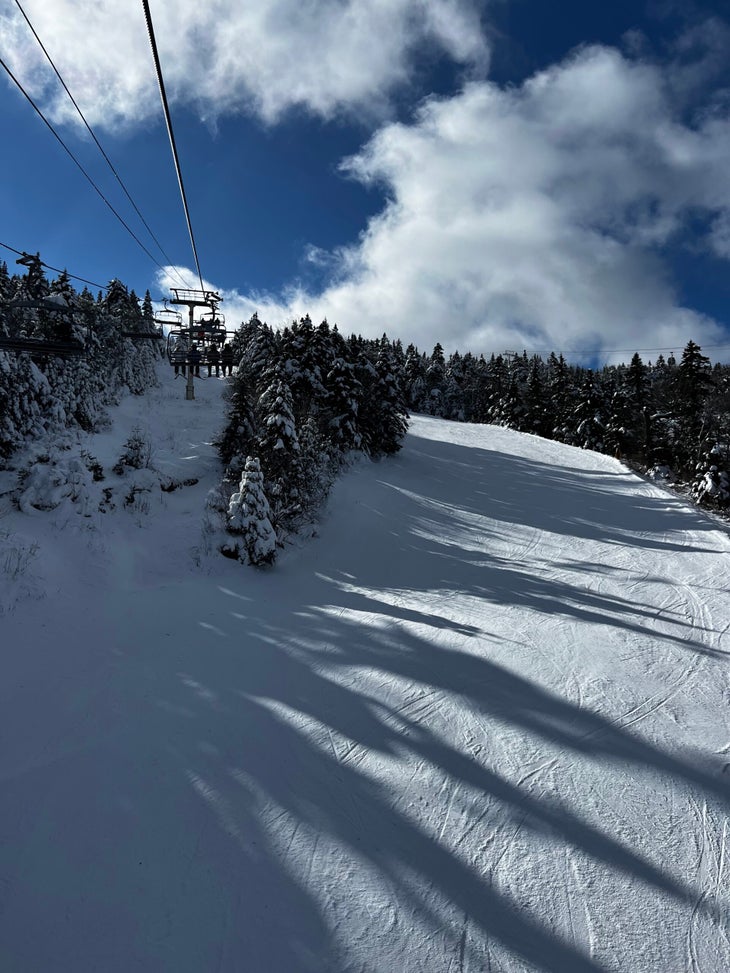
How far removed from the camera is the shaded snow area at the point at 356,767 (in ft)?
11.9

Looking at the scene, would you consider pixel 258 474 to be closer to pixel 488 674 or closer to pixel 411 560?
pixel 411 560

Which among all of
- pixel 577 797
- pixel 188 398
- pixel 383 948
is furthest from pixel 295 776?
pixel 188 398

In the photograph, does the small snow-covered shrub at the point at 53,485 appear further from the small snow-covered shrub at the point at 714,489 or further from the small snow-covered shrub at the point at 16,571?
the small snow-covered shrub at the point at 714,489

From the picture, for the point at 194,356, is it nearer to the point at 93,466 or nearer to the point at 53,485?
the point at 93,466

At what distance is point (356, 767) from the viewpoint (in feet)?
17.4

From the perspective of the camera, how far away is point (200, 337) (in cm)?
2736

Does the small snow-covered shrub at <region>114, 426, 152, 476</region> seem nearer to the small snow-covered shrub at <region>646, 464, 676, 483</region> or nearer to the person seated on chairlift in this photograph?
the person seated on chairlift

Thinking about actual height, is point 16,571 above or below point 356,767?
above

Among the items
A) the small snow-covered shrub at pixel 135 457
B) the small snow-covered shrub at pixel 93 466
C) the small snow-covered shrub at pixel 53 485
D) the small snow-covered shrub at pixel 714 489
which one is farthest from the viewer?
the small snow-covered shrub at pixel 714 489

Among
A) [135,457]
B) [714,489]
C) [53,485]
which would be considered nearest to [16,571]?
[53,485]

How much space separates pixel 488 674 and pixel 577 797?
228 cm

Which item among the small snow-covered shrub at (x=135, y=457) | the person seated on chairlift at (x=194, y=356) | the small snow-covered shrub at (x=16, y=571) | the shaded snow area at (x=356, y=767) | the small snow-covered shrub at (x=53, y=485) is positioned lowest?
the shaded snow area at (x=356, y=767)

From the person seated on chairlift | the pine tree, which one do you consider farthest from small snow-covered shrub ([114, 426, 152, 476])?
the person seated on chairlift

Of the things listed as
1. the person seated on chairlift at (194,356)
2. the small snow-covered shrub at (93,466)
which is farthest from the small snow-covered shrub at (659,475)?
the person seated on chairlift at (194,356)
